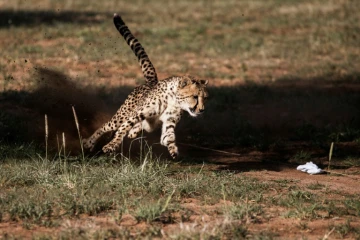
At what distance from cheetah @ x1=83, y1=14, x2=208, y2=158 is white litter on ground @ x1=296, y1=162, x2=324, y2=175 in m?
1.31

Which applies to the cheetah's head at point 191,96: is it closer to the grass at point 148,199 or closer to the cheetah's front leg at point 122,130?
the cheetah's front leg at point 122,130

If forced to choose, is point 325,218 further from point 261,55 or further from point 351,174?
point 261,55

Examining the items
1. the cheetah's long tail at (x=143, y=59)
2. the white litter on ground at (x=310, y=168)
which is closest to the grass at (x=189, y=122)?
the white litter on ground at (x=310, y=168)

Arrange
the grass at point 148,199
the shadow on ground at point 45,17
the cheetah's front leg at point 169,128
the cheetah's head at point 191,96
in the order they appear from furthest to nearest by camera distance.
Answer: the shadow on ground at point 45,17 < the cheetah's front leg at point 169,128 < the cheetah's head at point 191,96 < the grass at point 148,199

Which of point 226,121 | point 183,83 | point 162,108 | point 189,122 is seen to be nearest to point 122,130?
point 162,108

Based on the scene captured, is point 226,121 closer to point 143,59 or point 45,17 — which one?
point 143,59

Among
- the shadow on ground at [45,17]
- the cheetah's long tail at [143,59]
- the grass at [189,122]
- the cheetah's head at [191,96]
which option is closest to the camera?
the grass at [189,122]

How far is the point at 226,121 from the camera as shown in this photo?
11.9 meters

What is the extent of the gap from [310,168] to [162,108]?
174 cm

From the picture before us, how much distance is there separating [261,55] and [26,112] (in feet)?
26.4

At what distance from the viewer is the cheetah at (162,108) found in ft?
28.2

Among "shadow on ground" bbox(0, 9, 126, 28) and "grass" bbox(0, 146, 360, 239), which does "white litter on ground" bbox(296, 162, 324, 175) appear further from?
"shadow on ground" bbox(0, 9, 126, 28)

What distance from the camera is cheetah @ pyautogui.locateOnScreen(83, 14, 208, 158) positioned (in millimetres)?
8594

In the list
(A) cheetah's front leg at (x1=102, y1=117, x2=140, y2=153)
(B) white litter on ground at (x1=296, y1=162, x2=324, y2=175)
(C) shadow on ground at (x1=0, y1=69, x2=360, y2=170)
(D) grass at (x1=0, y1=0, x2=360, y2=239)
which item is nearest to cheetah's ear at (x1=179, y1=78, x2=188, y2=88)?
(A) cheetah's front leg at (x1=102, y1=117, x2=140, y2=153)
